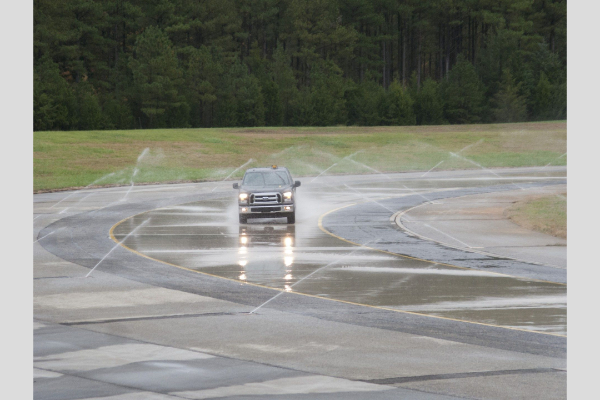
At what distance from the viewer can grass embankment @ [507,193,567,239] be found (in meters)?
23.5

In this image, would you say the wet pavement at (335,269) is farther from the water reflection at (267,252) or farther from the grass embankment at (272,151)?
the grass embankment at (272,151)

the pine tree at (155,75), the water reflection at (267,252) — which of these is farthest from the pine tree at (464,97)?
the water reflection at (267,252)

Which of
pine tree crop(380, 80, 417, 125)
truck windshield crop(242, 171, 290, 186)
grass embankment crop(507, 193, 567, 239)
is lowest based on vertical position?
grass embankment crop(507, 193, 567, 239)

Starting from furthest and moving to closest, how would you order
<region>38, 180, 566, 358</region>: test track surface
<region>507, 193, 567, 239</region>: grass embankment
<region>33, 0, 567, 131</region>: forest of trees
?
<region>33, 0, 567, 131</region>: forest of trees, <region>507, 193, 567, 239</region>: grass embankment, <region>38, 180, 566, 358</region>: test track surface

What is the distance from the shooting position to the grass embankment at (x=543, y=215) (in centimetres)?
2352

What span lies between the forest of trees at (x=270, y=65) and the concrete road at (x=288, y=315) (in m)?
55.1

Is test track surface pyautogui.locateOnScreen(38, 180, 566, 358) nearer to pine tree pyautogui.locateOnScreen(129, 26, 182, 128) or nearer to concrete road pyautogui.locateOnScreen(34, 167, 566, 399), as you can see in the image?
concrete road pyautogui.locateOnScreen(34, 167, 566, 399)

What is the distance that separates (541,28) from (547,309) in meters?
112

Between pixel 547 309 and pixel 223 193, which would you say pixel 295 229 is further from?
pixel 223 193

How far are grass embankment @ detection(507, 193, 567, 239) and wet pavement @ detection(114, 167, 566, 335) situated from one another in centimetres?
439

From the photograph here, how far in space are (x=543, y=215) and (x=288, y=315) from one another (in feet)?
55.0

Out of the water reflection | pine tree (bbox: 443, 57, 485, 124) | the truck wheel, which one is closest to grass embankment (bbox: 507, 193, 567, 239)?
the truck wheel

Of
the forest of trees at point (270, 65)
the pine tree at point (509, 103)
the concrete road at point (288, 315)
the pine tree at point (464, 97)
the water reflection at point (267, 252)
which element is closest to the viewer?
the concrete road at point (288, 315)

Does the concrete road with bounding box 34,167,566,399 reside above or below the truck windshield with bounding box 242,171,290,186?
below
